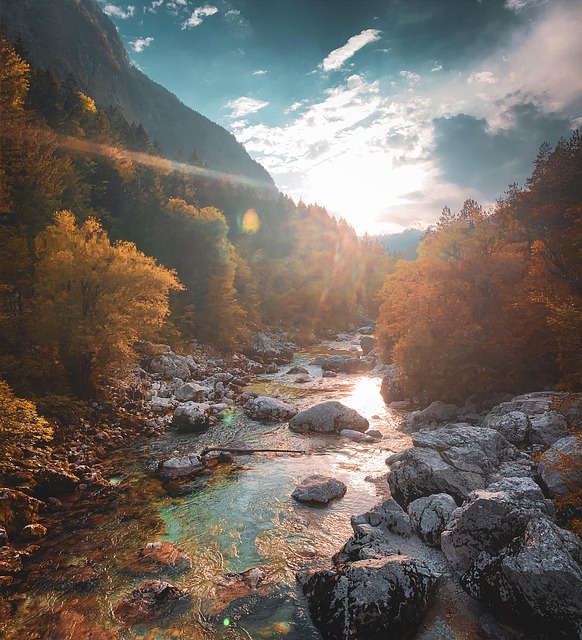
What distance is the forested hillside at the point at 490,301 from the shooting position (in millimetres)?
A: 22625

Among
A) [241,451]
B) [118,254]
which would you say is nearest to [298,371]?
[241,451]

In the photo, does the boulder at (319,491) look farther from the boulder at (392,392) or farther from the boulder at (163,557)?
the boulder at (392,392)

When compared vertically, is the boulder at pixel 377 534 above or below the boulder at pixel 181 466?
above

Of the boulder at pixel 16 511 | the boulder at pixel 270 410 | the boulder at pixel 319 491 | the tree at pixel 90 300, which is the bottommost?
the boulder at pixel 270 410

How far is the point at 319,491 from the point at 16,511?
Result: 1075 centimetres

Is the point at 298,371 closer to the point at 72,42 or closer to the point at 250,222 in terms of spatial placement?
the point at 250,222

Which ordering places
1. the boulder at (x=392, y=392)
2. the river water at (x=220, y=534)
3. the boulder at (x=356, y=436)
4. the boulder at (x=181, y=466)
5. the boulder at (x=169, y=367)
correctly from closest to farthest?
the river water at (x=220, y=534) → the boulder at (x=181, y=466) → the boulder at (x=356, y=436) → the boulder at (x=392, y=392) → the boulder at (x=169, y=367)

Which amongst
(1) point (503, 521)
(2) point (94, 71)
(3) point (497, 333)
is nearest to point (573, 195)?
(3) point (497, 333)

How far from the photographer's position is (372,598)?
28.1 ft

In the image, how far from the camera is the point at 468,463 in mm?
14305

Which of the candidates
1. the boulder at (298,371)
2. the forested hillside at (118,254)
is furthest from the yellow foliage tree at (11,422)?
the boulder at (298,371)

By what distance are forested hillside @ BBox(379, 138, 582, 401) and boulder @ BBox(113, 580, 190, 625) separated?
65.0ft

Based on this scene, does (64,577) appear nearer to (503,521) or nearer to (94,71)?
(503,521)

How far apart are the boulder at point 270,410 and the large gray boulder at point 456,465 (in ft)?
36.5
